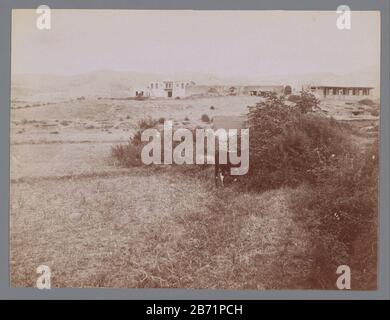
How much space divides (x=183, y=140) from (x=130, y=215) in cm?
104

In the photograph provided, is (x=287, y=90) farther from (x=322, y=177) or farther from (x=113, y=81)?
(x=113, y=81)

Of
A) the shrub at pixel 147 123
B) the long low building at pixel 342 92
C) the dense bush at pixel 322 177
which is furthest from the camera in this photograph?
the shrub at pixel 147 123

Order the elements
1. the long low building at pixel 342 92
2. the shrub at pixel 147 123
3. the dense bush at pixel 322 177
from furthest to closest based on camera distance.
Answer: the shrub at pixel 147 123 → the long low building at pixel 342 92 → the dense bush at pixel 322 177

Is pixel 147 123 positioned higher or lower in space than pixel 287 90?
lower

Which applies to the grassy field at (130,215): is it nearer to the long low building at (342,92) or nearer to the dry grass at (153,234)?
the dry grass at (153,234)

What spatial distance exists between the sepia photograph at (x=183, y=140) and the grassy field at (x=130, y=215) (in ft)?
0.05

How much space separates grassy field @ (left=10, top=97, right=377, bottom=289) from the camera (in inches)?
216

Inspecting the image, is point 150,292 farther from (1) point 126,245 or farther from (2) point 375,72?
(2) point 375,72

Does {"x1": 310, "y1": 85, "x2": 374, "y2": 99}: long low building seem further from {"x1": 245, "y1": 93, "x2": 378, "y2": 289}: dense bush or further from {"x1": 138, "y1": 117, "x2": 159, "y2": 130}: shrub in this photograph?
A: {"x1": 138, "y1": 117, "x2": 159, "y2": 130}: shrub

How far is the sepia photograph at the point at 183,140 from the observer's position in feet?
18.1

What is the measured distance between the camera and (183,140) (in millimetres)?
5660

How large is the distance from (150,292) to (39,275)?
1281 mm

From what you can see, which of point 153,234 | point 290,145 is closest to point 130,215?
point 153,234

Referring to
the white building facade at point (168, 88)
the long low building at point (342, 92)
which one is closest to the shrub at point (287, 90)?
the long low building at point (342, 92)
